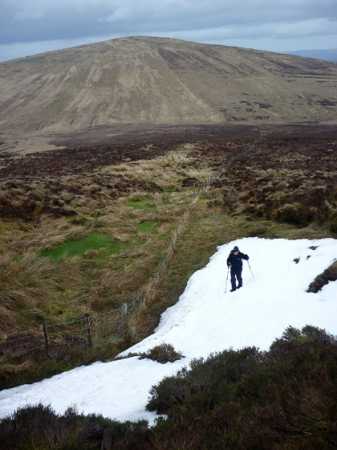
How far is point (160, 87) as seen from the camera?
140000 mm

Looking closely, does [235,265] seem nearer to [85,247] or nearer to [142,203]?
[85,247]

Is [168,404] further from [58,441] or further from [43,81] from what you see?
[43,81]

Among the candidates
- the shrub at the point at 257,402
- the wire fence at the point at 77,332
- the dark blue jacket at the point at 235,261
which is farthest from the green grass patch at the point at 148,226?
the shrub at the point at 257,402

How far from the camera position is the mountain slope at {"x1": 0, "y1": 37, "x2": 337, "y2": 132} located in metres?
121

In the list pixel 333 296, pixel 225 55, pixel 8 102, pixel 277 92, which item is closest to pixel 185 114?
pixel 277 92

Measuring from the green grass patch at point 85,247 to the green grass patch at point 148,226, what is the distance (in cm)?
229

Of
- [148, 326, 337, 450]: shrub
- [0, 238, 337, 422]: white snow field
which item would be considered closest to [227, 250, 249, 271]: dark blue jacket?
[0, 238, 337, 422]: white snow field

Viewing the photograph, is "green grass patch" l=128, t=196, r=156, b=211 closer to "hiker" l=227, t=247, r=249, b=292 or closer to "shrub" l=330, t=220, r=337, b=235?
"shrub" l=330, t=220, r=337, b=235

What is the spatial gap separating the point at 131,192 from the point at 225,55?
506 ft

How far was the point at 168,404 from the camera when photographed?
26.2 feet

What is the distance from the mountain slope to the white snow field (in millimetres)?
99458

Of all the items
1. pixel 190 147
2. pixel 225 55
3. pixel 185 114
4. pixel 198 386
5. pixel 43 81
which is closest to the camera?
pixel 198 386

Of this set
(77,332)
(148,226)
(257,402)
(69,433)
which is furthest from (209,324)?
(148,226)

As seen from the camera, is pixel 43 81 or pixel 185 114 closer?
pixel 185 114
